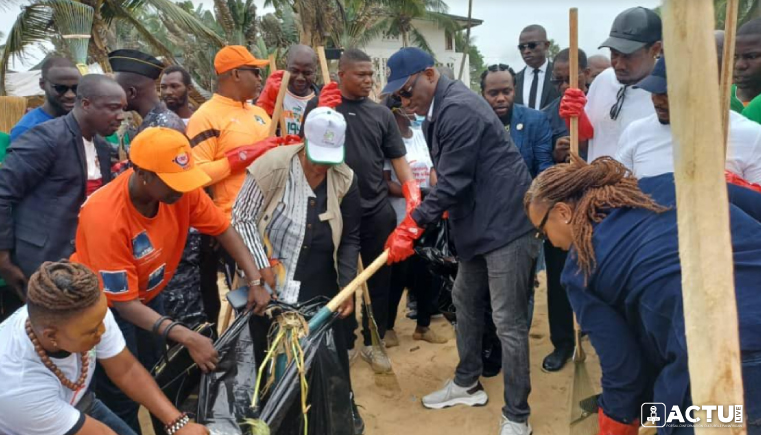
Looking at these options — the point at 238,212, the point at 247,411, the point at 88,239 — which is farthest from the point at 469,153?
the point at 88,239

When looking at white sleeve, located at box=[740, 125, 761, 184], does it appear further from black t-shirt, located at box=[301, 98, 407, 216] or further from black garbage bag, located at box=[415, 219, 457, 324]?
black t-shirt, located at box=[301, 98, 407, 216]

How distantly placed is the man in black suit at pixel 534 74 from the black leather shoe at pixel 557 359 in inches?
87.2

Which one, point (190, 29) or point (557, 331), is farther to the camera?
point (190, 29)

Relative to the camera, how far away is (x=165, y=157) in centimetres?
227

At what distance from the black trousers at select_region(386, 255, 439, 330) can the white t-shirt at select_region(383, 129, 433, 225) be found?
368mm

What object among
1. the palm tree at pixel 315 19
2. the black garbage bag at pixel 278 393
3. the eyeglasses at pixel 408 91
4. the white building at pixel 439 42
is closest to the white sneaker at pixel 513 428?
the black garbage bag at pixel 278 393

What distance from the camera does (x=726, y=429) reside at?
1018 millimetres

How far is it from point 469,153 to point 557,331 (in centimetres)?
167

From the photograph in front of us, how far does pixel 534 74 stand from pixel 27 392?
471 cm

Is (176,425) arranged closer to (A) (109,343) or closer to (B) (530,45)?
(A) (109,343)

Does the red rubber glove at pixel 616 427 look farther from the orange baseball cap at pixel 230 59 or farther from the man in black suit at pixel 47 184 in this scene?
the orange baseball cap at pixel 230 59

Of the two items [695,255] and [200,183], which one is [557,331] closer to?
[200,183]

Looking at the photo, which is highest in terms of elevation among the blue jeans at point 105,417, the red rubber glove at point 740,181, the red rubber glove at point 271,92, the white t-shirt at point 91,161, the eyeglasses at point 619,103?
the red rubber glove at point 271,92

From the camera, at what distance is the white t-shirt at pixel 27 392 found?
5.74 feet
